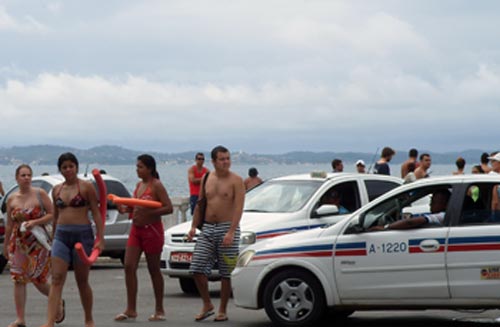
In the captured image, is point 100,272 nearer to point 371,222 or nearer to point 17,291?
point 17,291

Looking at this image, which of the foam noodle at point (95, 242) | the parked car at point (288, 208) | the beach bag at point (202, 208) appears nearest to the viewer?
the foam noodle at point (95, 242)

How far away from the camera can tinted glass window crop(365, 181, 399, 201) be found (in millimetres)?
16406

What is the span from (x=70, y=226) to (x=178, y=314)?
2.50 meters

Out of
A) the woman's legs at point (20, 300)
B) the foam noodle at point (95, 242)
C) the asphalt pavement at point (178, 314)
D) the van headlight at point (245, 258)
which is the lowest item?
the asphalt pavement at point (178, 314)

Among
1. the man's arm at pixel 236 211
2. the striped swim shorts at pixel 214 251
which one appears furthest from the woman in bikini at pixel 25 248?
the man's arm at pixel 236 211

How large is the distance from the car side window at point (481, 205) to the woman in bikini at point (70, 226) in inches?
130

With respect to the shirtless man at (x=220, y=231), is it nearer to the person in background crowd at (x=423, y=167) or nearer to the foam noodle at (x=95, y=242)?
the foam noodle at (x=95, y=242)

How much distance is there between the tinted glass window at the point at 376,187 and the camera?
1641 centimetres

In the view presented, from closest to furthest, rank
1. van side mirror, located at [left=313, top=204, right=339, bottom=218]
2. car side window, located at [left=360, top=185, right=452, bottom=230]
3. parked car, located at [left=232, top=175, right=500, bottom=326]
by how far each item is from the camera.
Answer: parked car, located at [left=232, top=175, right=500, bottom=326], car side window, located at [left=360, top=185, right=452, bottom=230], van side mirror, located at [left=313, top=204, right=339, bottom=218]

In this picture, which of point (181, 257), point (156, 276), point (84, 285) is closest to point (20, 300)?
point (84, 285)

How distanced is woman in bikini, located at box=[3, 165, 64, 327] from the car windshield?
159 inches

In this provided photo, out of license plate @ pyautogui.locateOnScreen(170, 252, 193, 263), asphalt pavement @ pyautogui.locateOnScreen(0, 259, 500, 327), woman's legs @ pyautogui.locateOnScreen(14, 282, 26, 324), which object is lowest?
asphalt pavement @ pyautogui.locateOnScreen(0, 259, 500, 327)

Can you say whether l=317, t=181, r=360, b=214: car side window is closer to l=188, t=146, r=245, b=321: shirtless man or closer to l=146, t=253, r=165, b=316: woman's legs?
l=188, t=146, r=245, b=321: shirtless man

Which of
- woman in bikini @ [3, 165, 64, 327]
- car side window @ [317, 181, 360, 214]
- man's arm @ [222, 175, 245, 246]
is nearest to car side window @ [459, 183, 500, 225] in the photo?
man's arm @ [222, 175, 245, 246]
